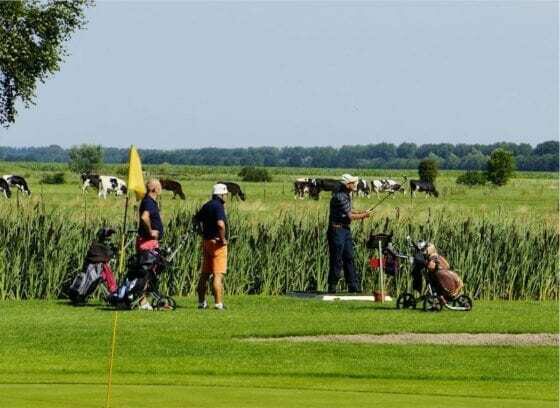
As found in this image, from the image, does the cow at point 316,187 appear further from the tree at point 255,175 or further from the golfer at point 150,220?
the golfer at point 150,220

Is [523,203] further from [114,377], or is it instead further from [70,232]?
[114,377]

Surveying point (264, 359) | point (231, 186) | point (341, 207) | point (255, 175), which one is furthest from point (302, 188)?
point (264, 359)

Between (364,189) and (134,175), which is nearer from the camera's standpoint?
(134,175)

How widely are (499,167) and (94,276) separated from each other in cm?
10450

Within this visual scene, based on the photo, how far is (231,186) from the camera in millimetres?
82812

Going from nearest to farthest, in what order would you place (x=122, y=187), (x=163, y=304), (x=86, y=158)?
(x=163, y=304) → (x=122, y=187) → (x=86, y=158)

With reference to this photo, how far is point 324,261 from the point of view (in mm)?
29844

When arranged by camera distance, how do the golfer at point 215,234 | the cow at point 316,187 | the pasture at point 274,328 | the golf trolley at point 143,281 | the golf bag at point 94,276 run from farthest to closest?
the cow at point 316,187, the golf bag at point 94,276, the golfer at point 215,234, the golf trolley at point 143,281, the pasture at point 274,328

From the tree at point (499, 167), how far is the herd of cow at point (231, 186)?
22433mm

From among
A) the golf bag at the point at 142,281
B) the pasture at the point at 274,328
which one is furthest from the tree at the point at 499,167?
the golf bag at the point at 142,281

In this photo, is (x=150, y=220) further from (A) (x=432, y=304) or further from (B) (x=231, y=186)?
(B) (x=231, y=186)

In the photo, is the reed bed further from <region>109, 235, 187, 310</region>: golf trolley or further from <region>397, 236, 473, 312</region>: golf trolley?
<region>397, 236, 473, 312</region>: golf trolley

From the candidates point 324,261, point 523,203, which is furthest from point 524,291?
point 523,203

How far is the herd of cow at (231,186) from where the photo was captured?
79188 millimetres
